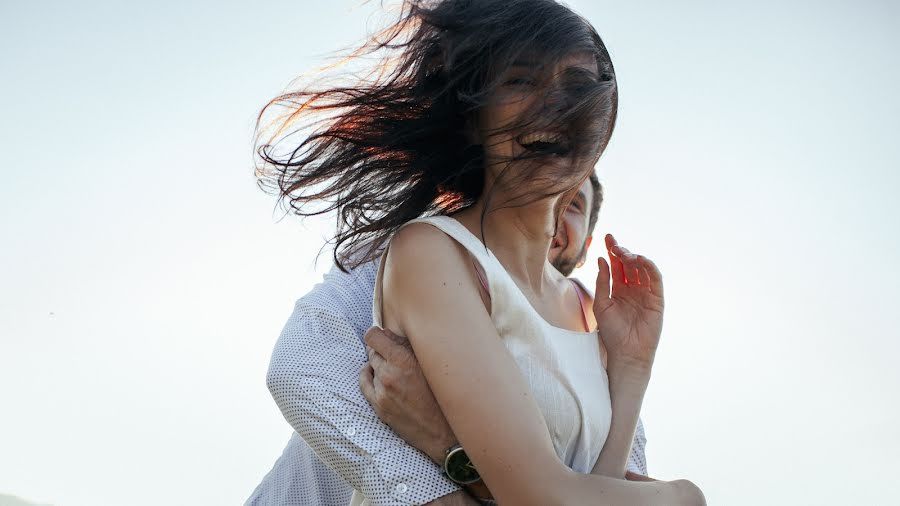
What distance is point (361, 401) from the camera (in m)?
2.30

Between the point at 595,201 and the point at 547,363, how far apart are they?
1688 mm

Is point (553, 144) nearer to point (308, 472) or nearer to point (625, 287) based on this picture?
point (625, 287)

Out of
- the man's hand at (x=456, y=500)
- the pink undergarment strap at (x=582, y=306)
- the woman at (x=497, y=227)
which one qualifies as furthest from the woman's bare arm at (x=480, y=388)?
the pink undergarment strap at (x=582, y=306)

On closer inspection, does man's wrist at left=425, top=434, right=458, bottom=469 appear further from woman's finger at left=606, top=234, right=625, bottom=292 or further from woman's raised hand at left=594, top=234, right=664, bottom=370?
woman's finger at left=606, top=234, right=625, bottom=292

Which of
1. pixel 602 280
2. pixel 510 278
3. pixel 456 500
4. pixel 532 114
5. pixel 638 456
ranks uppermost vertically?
pixel 532 114

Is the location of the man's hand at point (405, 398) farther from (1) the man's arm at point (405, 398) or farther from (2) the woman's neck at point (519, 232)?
(2) the woman's neck at point (519, 232)

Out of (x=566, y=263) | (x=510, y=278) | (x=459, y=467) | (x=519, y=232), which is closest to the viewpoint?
(x=459, y=467)

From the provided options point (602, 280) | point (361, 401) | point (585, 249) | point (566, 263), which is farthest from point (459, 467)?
point (585, 249)

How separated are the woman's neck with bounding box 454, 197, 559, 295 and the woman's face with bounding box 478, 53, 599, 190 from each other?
0.47 ft

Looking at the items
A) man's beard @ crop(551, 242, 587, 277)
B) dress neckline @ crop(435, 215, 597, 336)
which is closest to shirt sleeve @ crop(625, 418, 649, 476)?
dress neckline @ crop(435, 215, 597, 336)

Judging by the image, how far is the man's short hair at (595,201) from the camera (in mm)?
3754

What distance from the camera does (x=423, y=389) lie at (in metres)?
2.14

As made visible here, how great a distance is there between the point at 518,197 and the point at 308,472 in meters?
1.19

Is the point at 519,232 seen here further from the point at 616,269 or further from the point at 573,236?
the point at 573,236
